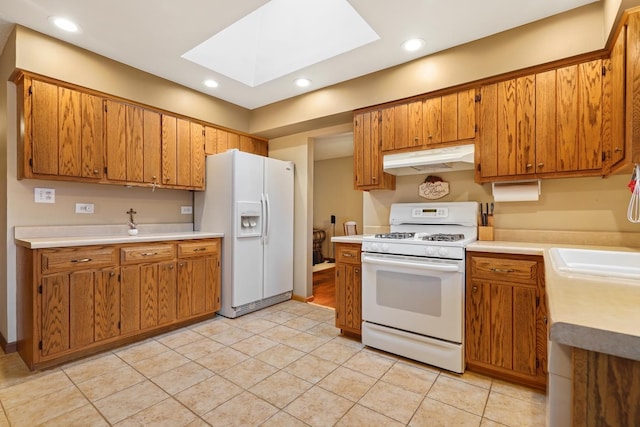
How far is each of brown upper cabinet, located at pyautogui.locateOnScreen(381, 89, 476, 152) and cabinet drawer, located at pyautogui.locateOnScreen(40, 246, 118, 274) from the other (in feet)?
8.73

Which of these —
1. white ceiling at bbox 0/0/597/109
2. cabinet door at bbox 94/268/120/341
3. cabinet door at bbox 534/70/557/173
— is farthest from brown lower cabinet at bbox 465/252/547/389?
cabinet door at bbox 94/268/120/341

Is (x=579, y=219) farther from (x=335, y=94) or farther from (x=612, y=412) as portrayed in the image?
(x=335, y=94)

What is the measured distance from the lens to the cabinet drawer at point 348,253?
2.79m

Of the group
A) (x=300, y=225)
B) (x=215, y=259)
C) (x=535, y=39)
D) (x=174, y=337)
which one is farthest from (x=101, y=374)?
A: (x=535, y=39)

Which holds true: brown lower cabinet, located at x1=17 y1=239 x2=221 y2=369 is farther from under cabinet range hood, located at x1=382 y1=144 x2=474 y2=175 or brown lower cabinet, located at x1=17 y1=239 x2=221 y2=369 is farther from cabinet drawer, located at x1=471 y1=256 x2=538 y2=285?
cabinet drawer, located at x1=471 y1=256 x2=538 y2=285

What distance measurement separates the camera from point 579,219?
2.29m

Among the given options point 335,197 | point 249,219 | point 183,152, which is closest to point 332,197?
point 335,197

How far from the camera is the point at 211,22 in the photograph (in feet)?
7.75

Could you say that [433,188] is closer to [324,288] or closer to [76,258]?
[324,288]

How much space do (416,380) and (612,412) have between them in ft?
5.81

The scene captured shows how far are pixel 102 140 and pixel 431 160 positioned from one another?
2996mm

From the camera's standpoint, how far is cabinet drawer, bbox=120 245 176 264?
2.60m

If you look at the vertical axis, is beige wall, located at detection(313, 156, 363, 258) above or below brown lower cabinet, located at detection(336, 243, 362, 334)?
above

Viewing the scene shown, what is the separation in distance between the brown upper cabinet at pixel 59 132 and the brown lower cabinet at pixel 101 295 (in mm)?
706
